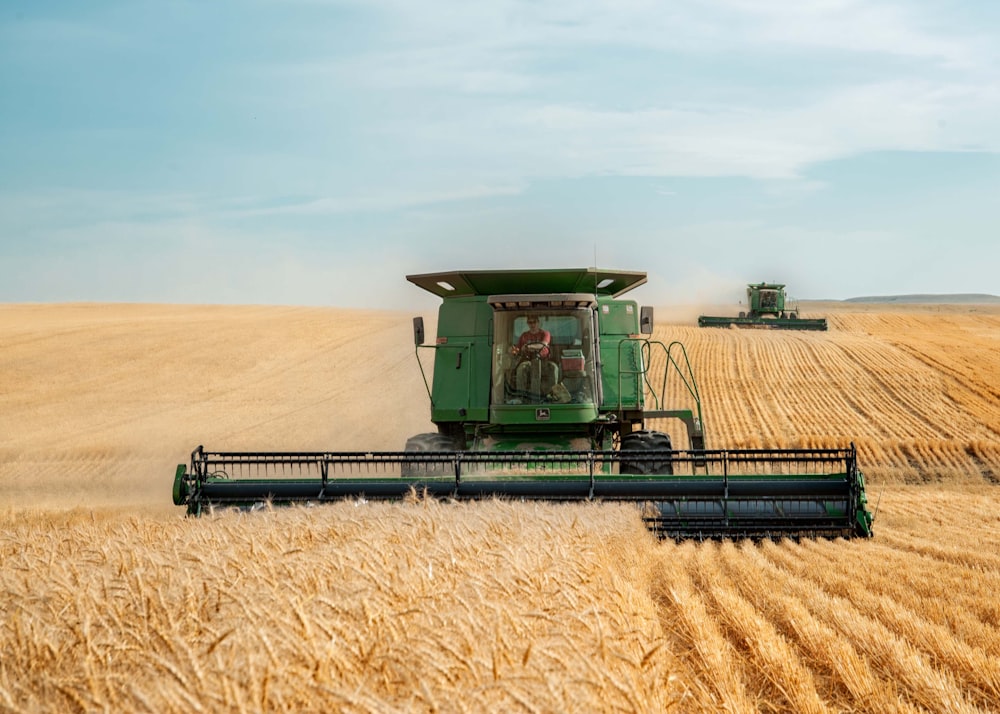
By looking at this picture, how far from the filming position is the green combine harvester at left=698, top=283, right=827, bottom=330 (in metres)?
Result: 46.7

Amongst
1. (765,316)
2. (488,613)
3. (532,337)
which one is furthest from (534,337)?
(765,316)

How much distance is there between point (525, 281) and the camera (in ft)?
36.4

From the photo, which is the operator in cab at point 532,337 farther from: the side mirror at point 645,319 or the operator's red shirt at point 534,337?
the side mirror at point 645,319

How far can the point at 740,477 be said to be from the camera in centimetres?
922

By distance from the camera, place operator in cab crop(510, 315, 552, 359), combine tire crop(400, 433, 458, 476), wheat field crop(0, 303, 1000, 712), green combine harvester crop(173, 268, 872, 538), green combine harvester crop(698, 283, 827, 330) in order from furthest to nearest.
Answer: green combine harvester crop(698, 283, 827, 330) → operator in cab crop(510, 315, 552, 359) → combine tire crop(400, 433, 458, 476) → green combine harvester crop(173, 268, 872, 538) → wheat field crop(0, 303, 1000, 712)

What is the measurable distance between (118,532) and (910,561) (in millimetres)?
5120

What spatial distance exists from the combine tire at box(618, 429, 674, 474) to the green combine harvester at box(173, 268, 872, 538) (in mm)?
18

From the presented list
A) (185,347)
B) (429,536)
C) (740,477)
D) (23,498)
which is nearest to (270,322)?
(185,347)

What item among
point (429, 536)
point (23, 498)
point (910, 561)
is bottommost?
point (23, 498)

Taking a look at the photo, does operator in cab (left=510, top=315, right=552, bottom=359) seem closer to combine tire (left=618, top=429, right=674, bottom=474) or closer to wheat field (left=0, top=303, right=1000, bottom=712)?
combine tire (left=618, top=429, right=674, bottom=474)

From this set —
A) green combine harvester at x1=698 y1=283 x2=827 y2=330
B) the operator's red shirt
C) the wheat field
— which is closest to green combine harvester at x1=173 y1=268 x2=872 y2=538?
the operator's red shirt

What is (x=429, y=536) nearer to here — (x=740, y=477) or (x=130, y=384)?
(x=740, y=477)

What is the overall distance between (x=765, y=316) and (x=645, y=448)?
40.4 meters

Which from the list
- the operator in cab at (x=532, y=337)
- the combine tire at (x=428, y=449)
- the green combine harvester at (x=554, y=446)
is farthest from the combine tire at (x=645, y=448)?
the combine tire at (x=428, y=449)
